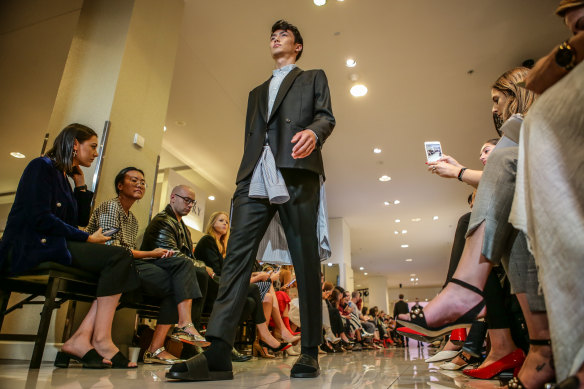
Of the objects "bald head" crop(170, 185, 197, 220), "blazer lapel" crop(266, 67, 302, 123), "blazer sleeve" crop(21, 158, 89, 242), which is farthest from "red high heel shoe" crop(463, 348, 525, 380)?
"bald head" crop(170, 185, 197, 220)

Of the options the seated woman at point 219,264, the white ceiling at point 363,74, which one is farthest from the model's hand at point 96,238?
the white ceiling at point 363,74

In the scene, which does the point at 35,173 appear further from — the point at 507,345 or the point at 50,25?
the point at 50,25

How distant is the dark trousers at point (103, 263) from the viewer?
1.94 m

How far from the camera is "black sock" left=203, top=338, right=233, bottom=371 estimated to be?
1370mm

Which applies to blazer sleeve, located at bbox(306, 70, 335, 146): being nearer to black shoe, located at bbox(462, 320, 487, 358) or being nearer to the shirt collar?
the shirt collar

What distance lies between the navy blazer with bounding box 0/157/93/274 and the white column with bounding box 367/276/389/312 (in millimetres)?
24520

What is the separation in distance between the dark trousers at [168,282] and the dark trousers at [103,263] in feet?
1.41

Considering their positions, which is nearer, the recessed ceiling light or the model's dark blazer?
the model's dark blazer

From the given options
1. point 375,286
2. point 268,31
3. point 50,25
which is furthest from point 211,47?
point 375,286

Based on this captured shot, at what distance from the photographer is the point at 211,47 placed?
4953mm

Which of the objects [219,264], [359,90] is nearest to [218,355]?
[219,264]

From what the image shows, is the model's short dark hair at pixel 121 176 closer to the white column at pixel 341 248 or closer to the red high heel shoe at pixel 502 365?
the red high heel shoe at pixel 502 365

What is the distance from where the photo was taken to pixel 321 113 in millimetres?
1843

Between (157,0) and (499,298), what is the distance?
3.97 metres
